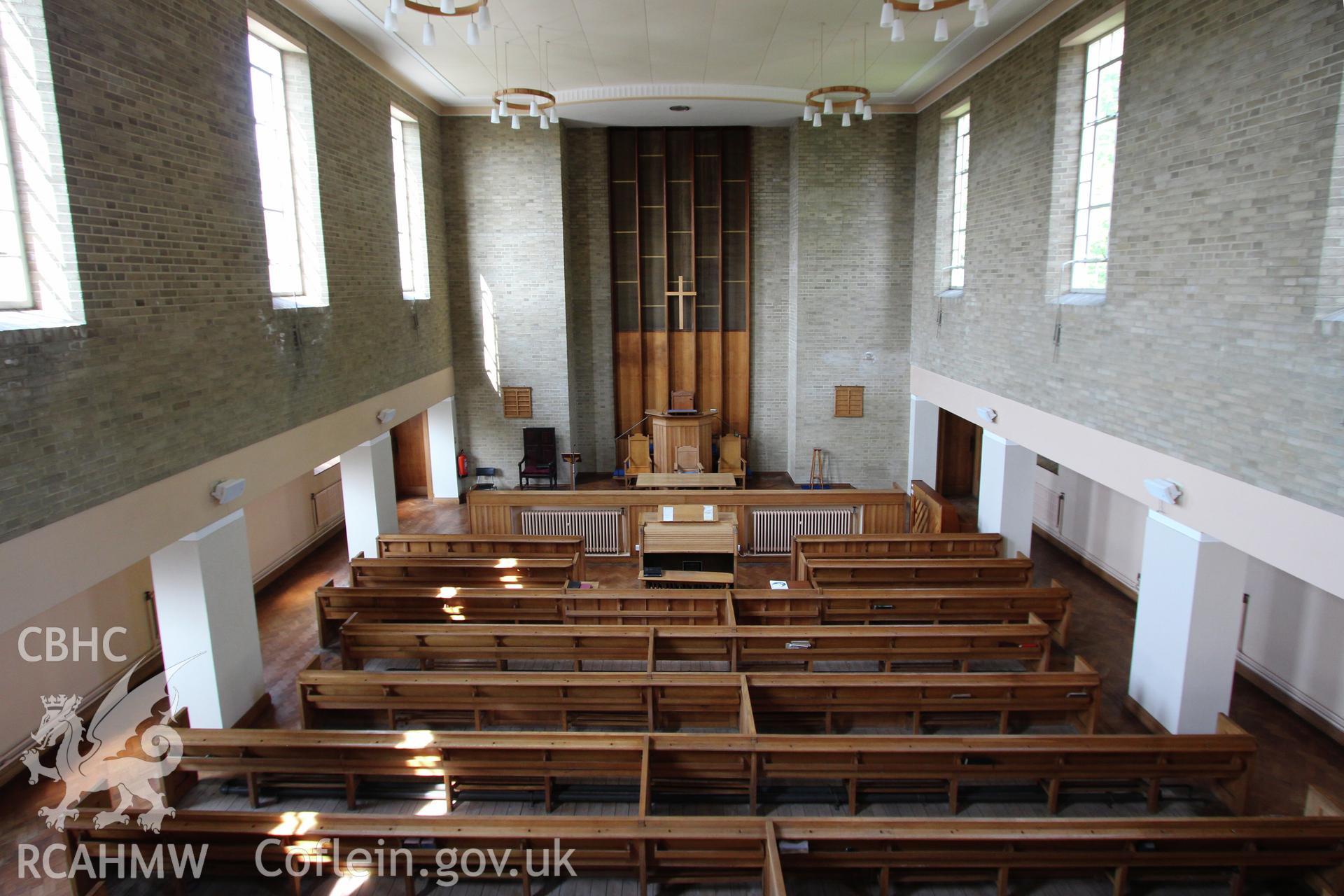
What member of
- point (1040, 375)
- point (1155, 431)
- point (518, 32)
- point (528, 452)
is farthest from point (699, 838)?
point (528, 452)

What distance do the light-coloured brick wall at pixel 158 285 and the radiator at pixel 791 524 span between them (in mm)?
6384

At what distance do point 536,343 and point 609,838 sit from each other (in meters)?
11.5

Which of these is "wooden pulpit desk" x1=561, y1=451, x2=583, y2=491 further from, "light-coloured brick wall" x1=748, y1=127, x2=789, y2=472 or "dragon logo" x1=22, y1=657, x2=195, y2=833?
"dragon logo" x1=22, y1=657, x2=195, y2=833

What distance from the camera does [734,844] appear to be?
477cm

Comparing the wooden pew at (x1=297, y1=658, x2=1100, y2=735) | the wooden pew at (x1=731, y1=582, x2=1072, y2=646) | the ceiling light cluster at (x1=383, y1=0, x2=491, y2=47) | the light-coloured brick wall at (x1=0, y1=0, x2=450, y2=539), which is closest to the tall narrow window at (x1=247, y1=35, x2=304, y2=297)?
the light-coloured brick wall at (x1=0, y1=0, x2=450, y2=539)

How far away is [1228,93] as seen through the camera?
6.09 m

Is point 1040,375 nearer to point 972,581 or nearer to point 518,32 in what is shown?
point 972,581

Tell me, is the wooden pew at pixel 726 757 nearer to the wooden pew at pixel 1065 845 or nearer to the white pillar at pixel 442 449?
the wooden pew at pixel 1065 845

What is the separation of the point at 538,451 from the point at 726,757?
1022cm

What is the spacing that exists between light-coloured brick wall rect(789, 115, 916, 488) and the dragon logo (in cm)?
1120

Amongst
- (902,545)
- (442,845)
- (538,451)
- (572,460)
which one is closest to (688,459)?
(572,460)

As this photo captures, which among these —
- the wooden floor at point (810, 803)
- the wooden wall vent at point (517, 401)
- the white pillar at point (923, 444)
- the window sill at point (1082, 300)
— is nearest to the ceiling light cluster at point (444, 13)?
the wooden floor at point (810, 803)

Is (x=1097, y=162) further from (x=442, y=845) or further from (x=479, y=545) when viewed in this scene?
(x=442, y=845)

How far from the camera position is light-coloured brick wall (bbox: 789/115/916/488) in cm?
1452
